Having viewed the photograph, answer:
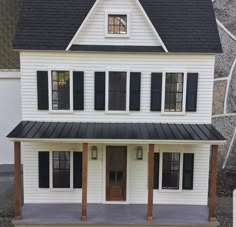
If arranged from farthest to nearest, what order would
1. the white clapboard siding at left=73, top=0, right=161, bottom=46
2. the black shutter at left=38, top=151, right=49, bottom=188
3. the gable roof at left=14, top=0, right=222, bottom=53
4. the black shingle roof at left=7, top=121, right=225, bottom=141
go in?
the black shutter at left=38, top=151, right=49, bottom=188 < the gable roof at left=14, top=0, right=222, bottom=53 < the white clapboard siding at left=73, top=0, right=161, bottom=46 < the black shingle roof at left=7, top=121, right=225, bottom=141

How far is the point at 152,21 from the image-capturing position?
1142 centimetres

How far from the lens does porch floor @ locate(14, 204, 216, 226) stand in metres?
10.2

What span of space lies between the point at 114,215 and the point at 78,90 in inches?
161

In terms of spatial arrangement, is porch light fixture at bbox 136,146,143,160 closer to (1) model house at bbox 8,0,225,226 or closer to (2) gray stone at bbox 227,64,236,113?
(1) model house at bbox 8,0,225,226

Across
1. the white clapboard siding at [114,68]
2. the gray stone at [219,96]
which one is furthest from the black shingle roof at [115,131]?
the gray stone at [219,96]

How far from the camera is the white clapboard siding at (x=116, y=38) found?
1088 cm

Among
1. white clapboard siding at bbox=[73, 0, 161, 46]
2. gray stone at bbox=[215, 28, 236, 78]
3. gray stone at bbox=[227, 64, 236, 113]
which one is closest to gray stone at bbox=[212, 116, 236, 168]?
gray stone at bbox=[227, 64, 236, 113]

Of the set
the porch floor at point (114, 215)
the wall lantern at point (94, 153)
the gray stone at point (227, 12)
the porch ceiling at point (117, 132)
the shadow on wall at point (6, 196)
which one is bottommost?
the shadow on wall at point (6, 196)

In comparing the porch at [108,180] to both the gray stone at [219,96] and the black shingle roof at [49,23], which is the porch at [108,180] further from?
the gray stone at [219,96]

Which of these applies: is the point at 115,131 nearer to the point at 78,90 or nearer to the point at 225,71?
the point at 78,90

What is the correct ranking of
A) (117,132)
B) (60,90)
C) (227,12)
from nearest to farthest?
(117,132), (60,90), (227,12)

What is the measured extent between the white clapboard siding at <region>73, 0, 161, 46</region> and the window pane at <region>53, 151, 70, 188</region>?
12.2 ft

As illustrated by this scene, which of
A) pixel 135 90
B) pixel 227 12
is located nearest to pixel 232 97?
pixel 227 12

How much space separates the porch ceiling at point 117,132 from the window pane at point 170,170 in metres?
1.11
